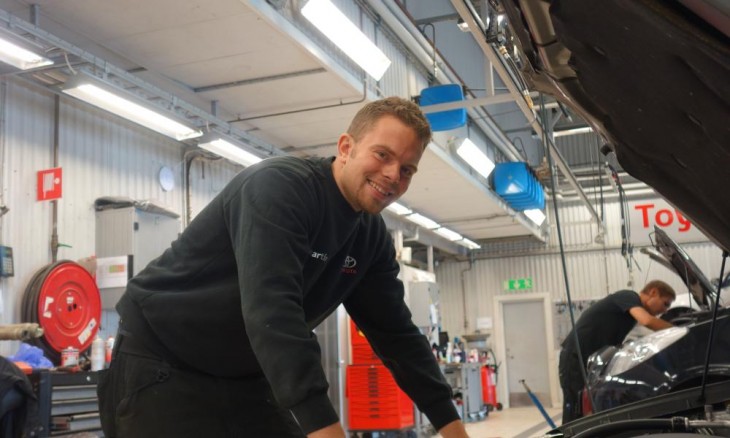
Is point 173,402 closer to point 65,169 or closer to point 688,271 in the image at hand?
point 688,271

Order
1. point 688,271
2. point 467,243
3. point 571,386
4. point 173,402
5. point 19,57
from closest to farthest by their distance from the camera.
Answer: point 173,402, point 688,271, point 19,57, point 571,386, point 467,243

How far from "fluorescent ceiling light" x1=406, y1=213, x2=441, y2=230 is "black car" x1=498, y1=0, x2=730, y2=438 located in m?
10.4

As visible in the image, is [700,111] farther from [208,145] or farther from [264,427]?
[208,145]

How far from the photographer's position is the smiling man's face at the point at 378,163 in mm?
1601

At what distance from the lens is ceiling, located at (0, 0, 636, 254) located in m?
5.48

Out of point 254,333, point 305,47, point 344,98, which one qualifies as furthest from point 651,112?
point 344,98

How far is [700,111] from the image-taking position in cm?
113

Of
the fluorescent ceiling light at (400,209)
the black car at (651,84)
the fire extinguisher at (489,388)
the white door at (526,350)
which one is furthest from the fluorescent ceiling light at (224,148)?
the white door at (526,350)

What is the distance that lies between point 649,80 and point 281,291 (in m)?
0.71

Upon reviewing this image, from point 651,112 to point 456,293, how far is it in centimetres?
1699

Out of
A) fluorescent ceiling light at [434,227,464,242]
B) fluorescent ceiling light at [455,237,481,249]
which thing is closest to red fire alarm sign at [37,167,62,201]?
fluorescent ceiling light at [434,227,464,242]

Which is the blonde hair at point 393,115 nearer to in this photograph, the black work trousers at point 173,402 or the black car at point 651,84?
the black car at point 651,84

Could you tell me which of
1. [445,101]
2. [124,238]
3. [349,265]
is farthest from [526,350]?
[349,265]

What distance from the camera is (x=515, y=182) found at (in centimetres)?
1173
